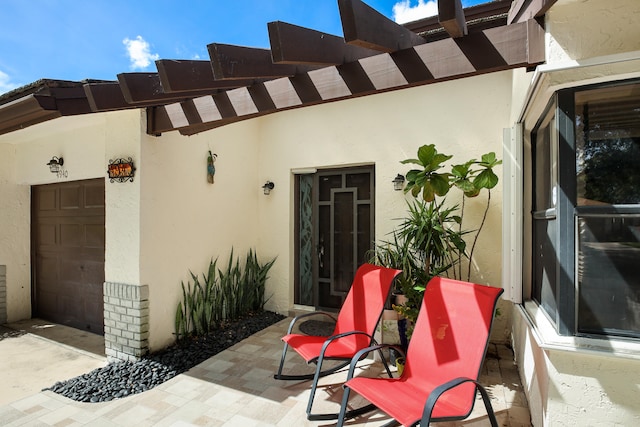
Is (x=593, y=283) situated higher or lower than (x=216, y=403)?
higher

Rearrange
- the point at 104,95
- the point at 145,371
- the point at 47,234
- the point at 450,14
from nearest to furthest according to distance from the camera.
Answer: the point at 450,14 → the point at 104,95 → the point at 145,371 → the point at 47,234

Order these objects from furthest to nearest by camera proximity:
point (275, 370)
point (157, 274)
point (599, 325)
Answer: point (157, 274), point (275, 370), point (599, 325)

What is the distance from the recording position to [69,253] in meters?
5.48

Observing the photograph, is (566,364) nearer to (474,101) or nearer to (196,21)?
(474,101)

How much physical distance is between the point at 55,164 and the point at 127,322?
3.12 metres


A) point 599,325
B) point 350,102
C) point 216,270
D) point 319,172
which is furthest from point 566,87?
point 216,270

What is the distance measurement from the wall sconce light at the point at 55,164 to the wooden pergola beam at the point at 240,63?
4509 millimetres

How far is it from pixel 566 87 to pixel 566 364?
1777 mm

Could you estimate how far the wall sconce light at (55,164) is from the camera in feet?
16.9

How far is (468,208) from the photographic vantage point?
460cm

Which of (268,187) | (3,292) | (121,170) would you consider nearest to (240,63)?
(121,170)

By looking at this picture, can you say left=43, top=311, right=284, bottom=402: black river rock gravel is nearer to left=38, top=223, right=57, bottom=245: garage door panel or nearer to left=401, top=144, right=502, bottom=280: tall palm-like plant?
left=38, top=223, right=57, bottom=245: garage door panel

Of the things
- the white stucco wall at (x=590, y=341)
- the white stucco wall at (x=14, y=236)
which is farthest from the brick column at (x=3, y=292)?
the white stucco wall at (x=590, y=341)

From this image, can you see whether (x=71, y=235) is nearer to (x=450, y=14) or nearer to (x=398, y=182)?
(x=398, y=182)
